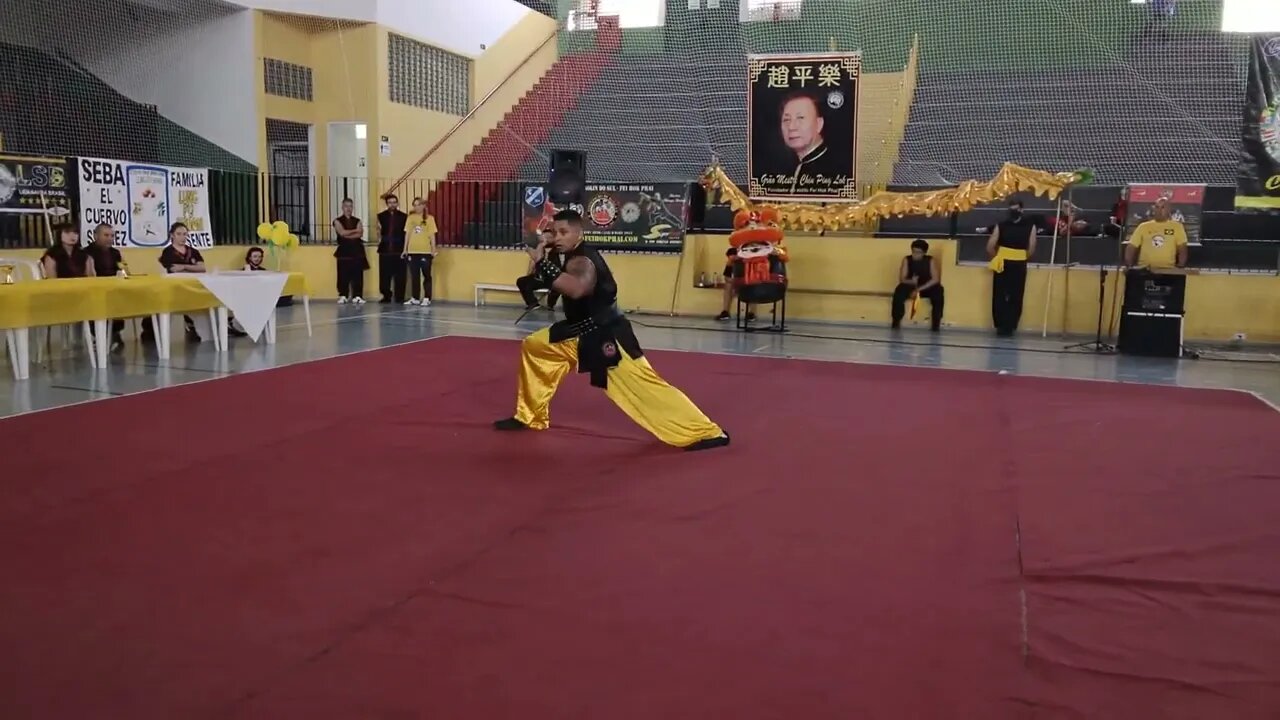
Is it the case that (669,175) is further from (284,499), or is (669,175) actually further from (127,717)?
(127,717)

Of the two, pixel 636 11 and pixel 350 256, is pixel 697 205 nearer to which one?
pixel 350 256

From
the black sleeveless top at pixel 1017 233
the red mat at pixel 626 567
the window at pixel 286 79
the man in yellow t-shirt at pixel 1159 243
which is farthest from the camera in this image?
the window at pixel 286 79

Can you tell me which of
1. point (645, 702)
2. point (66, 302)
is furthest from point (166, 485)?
point (66, 302)

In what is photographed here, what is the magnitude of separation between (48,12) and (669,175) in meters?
8.65

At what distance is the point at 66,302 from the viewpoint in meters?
6.75

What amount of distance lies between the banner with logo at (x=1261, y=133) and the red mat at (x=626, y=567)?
201 inches

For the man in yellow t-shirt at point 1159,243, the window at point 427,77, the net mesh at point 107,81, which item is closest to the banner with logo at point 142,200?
the net mesh at point 107,81

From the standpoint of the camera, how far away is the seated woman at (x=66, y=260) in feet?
26.5

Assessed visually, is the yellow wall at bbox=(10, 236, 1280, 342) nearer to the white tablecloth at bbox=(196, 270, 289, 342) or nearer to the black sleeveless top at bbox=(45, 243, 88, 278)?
the black sleeveless top at bbox=(45, 243, 88, 278)

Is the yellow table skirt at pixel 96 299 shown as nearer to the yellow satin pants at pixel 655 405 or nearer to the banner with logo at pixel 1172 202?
the yellow satin pants at pixel 655 405

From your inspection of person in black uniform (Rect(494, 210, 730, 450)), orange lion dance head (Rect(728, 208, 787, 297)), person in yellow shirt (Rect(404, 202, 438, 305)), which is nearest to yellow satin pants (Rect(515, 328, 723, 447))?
person in black uniform (Rect(494, 210, 730, 450))

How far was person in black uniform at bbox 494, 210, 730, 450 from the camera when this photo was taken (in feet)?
16.5

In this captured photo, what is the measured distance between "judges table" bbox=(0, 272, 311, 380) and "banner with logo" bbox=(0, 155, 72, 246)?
11.3ft

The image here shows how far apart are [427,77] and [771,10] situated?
6.01m
